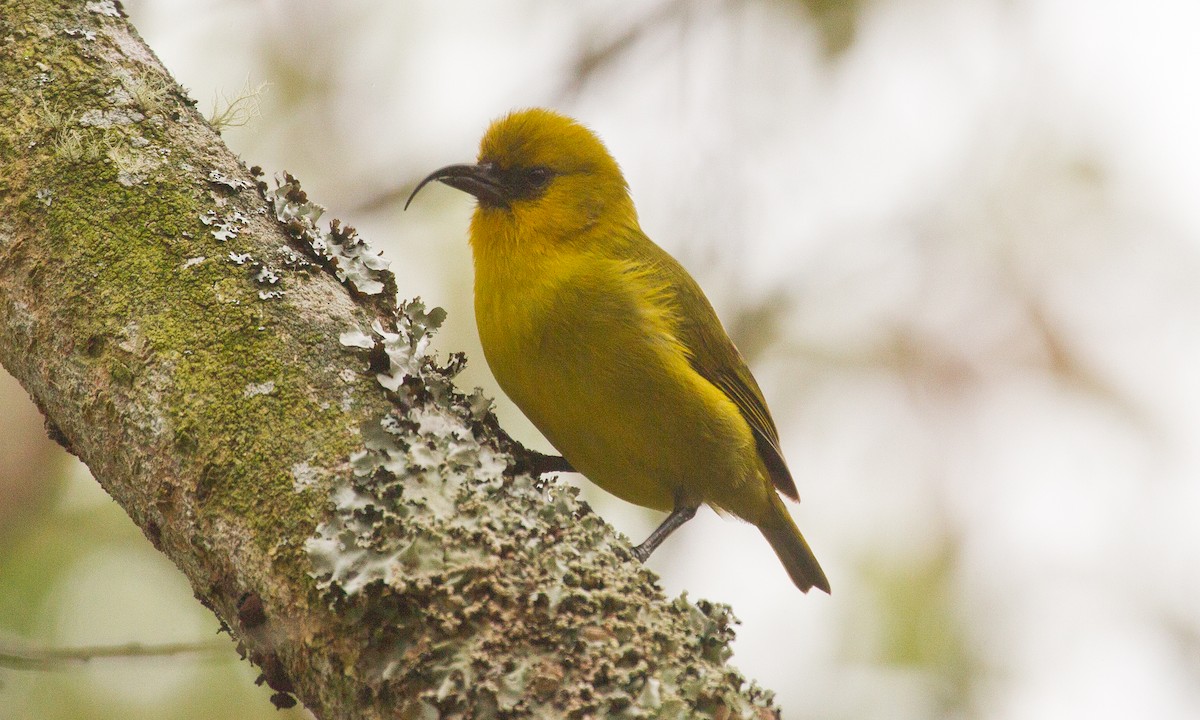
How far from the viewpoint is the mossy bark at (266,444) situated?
1595 millimetres

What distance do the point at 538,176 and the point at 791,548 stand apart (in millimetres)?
1917

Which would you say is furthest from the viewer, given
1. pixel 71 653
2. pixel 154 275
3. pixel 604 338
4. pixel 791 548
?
pixel 791 548

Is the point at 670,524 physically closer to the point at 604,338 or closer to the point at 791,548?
the point at 604,338

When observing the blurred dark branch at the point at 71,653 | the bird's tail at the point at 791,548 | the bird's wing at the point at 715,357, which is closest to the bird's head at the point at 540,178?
the bird's wing at the point at 715,357

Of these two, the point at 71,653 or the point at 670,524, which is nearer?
the point at 71,653

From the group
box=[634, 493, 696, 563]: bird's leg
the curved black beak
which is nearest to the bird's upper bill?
the curved black beak

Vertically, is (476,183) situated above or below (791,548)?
below

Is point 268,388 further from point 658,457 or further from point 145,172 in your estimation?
point 658,457

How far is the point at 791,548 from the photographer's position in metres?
4.37

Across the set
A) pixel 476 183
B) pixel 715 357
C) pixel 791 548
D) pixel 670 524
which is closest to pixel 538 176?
Result: pixel 476 183

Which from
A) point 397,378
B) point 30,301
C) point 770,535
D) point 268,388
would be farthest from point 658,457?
point 30,301

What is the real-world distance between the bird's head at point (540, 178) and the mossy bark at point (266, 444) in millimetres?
1424

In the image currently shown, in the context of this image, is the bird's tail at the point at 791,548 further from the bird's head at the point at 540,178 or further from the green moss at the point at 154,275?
the green moss at the point at 154,275

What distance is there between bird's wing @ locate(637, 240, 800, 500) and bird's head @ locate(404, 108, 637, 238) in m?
0.27
